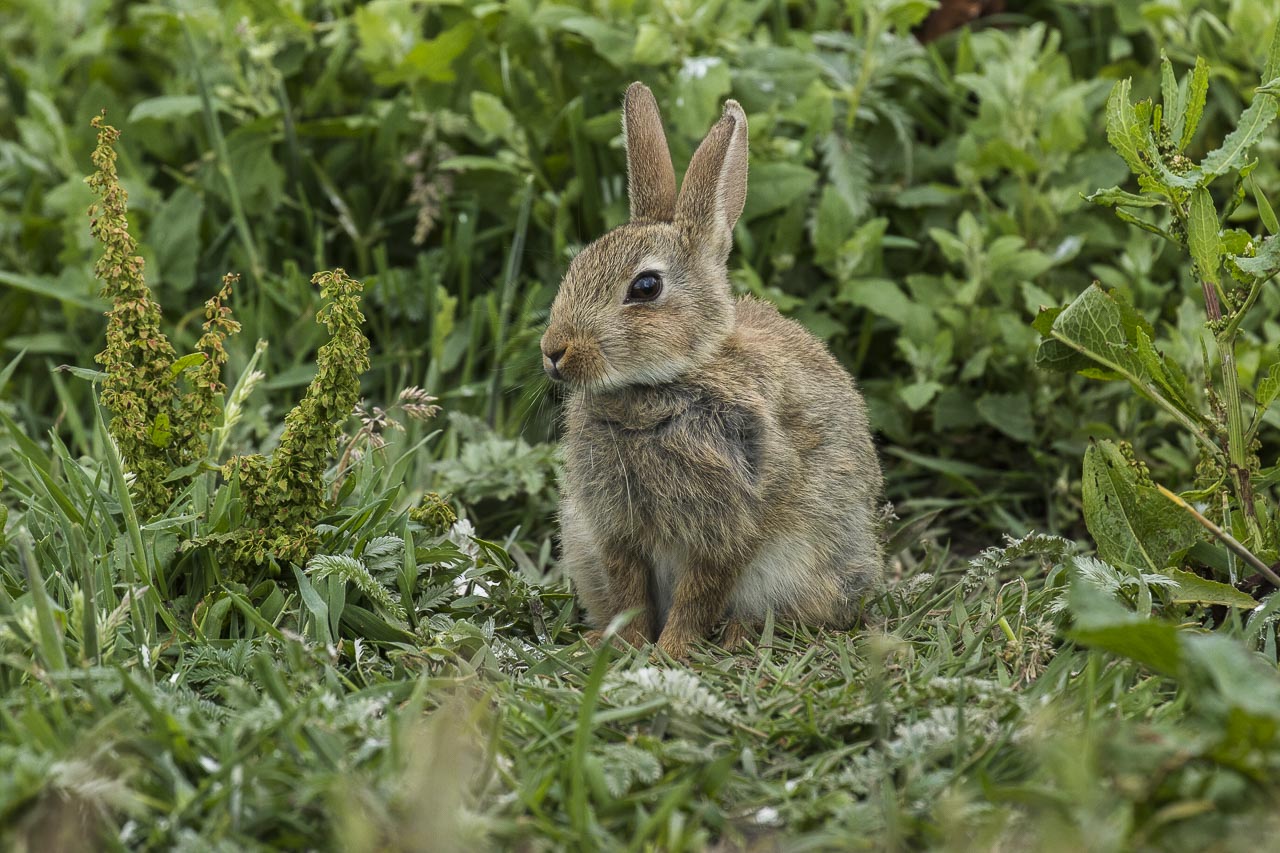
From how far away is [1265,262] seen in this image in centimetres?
375

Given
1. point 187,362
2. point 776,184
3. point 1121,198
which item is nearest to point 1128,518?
point 1121,198

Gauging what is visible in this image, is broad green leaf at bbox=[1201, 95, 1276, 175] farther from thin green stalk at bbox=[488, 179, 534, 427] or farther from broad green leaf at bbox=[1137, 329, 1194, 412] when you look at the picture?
thin green stalk at bbox=[488, 179, 534, 427]

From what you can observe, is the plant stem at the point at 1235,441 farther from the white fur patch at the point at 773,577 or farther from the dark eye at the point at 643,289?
the dark eye at the point at 643,289

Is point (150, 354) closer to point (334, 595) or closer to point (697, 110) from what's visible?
point (334, 595)

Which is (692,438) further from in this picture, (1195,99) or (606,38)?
A: (606,38)

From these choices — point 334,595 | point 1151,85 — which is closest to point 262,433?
point 334,595

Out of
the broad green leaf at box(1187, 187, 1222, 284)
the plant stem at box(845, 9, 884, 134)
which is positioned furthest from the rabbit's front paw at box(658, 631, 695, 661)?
the plant stem at box(845, 9, 884, 134)

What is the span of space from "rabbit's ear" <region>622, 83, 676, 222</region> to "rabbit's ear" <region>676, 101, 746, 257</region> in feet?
0.44

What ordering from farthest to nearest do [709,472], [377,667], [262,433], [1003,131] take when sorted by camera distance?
[1003,131] → [262,433] → [709,472] → [377,667]

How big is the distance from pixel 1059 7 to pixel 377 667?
4.68m

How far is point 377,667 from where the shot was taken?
12.5 ft

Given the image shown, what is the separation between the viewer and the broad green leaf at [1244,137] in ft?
12.6

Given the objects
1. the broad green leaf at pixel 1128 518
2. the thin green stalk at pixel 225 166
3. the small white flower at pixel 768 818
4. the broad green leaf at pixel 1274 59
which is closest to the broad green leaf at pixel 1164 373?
the broad green leaf at pixel 1128 518

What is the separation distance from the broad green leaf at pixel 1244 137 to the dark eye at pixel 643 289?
1591mm
